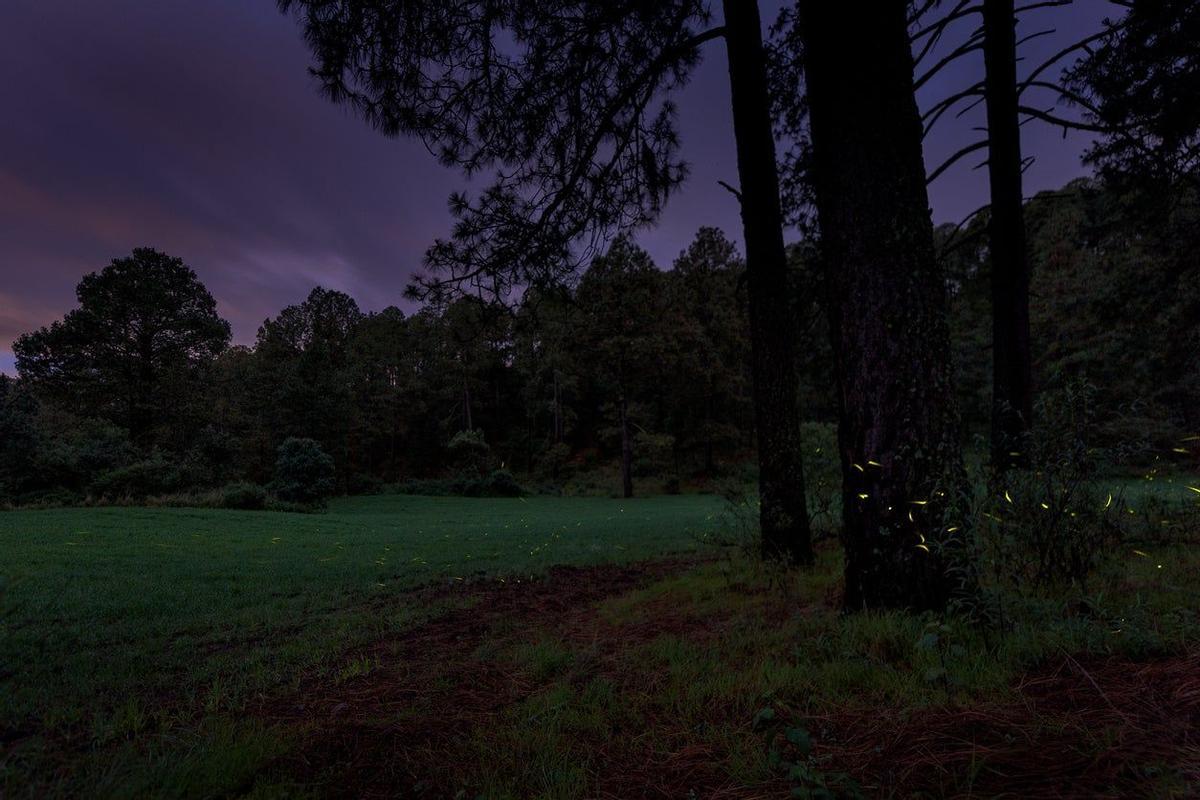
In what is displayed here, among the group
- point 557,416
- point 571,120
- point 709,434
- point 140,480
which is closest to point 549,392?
point 557,416

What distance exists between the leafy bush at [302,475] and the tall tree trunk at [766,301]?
66.2 feet

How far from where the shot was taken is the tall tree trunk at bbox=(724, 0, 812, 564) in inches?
195

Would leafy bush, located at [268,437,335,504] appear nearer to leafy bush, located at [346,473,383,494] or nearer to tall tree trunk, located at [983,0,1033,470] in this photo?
leafy bush, located at [346,473,383,494]

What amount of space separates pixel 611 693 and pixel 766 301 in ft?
12.6

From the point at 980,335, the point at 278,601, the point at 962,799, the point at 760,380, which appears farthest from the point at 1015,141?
the point at 980,335

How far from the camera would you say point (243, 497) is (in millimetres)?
17828

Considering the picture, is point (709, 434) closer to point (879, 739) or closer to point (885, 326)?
point (885, 326)

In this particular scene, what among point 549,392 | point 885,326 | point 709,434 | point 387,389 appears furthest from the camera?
point 549,392

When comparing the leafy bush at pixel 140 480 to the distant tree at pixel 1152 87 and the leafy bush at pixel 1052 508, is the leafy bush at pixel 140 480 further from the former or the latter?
the distant tree at pixel 1152 87

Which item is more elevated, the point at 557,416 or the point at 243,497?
the point at 557,416

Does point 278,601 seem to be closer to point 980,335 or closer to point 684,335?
point 684,335

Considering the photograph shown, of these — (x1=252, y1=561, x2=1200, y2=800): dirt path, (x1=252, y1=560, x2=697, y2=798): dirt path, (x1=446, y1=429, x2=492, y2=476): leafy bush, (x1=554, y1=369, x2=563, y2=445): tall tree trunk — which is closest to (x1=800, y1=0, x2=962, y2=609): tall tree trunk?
(x1=252, y1=561, x2=1200, y2=800): dirt path

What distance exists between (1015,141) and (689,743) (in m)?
7.48

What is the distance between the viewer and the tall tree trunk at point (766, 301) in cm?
495
